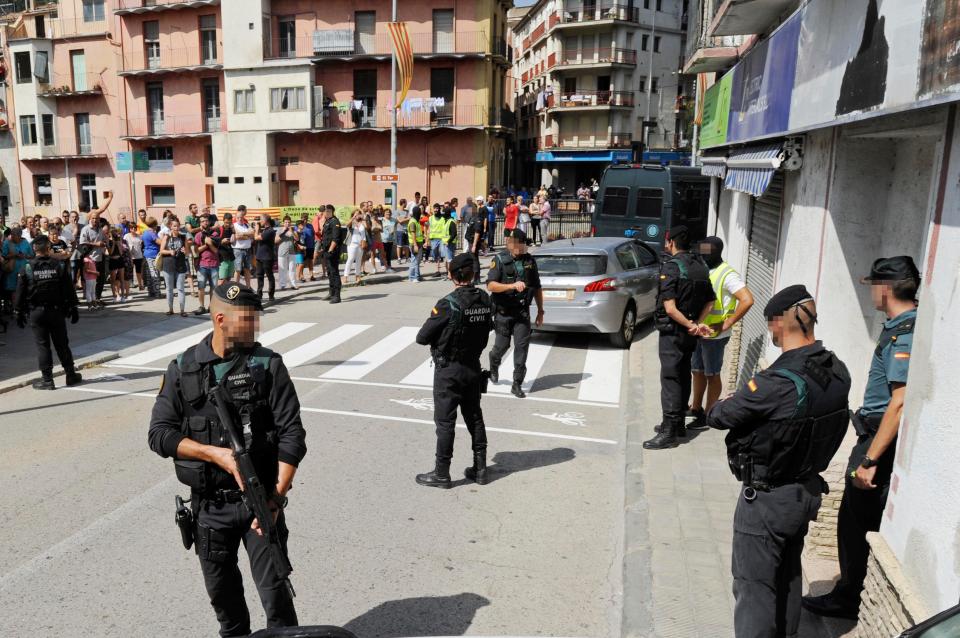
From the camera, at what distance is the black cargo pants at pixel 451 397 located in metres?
6.30

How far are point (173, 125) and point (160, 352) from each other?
34402mm

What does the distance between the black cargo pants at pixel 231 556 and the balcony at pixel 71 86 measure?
4735 cm

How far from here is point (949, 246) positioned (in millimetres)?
3420

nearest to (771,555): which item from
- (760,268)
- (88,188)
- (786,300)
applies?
(786,300)

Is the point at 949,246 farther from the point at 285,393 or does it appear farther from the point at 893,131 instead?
the point at 285,393

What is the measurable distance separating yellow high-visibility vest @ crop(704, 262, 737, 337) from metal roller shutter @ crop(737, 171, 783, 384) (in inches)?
30.1

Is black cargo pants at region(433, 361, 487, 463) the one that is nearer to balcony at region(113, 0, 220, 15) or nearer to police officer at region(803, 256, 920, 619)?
police officer at region(803, 256, 920, 619)

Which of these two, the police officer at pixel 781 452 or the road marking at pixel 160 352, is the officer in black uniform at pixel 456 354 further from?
the road marking at pixel 160 352

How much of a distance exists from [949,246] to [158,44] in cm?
4591

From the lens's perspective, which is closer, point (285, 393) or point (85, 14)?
point (285, 393)

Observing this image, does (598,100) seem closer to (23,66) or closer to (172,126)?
(172,126)

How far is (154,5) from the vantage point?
4091 cm

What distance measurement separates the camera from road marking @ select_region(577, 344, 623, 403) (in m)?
9.63

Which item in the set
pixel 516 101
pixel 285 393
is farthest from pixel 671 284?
pixel 516 101
